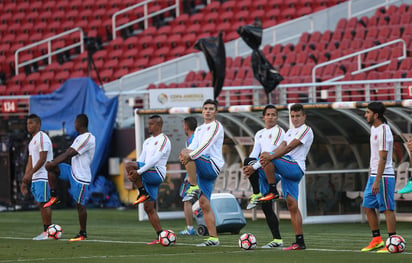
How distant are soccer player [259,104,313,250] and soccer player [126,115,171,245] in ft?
6.62

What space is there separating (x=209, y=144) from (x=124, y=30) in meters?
23.6

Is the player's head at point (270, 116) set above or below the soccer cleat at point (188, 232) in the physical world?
above

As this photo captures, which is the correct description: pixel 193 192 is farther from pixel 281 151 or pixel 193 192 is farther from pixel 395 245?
pixel 395 245

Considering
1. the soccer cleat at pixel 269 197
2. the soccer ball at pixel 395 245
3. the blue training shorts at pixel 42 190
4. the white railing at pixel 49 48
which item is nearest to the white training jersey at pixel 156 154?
the soccer cleat at pixel 269 197

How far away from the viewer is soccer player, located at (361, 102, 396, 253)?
12.3 m

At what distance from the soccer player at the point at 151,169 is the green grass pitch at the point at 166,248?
62cm

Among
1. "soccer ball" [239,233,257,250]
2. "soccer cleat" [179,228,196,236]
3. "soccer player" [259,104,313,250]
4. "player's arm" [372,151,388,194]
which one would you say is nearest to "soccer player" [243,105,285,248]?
"soccer player" [259,104,313,250]

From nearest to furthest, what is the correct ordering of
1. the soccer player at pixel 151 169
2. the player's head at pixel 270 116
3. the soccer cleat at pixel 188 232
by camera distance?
1. the player's head at pixel 270 116
2. the soccer player at pixel 151 169
3. the soccer cleat at pixel 188 232

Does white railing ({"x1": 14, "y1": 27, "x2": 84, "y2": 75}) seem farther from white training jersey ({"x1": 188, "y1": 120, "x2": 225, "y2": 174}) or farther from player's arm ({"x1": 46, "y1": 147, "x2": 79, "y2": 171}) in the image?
white training jersey ({"x1": 188, "y1": 120, "x2": 225, "y2": 174})

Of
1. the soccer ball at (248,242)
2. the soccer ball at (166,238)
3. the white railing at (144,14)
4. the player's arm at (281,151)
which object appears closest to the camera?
the player's arm at (281,151)

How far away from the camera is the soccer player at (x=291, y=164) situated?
12672mm

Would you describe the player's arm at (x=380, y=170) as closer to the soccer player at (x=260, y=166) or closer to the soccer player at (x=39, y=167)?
the soccer player at (x=260, y=166)

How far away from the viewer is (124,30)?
36469 mm

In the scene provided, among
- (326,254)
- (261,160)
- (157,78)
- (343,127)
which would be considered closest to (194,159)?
(261,160)
